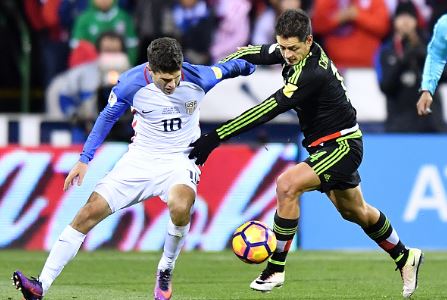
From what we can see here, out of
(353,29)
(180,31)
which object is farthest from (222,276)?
(353,29)

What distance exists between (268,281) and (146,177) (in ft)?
4.01

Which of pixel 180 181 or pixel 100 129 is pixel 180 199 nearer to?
pixel 180 181

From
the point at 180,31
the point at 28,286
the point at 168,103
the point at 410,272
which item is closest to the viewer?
the point at 28,286

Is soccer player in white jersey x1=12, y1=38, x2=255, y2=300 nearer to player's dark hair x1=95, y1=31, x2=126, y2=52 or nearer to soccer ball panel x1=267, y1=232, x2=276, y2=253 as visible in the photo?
soccer ball panel x1=267, y1=232, x2=276, y2=253

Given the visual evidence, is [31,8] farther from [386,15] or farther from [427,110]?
[427,110]

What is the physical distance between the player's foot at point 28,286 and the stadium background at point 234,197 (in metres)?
4.80

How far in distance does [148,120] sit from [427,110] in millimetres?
2367

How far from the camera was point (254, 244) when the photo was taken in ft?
29.7

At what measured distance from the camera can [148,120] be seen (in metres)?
9.46

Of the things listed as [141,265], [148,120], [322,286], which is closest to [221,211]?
[141,265]

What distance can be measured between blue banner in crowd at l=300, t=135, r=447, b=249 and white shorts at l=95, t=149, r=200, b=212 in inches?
180

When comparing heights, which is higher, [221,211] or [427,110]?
[427,110]

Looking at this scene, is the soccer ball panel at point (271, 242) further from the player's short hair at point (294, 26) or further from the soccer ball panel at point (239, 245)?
the player's short hair at point (294, 26)

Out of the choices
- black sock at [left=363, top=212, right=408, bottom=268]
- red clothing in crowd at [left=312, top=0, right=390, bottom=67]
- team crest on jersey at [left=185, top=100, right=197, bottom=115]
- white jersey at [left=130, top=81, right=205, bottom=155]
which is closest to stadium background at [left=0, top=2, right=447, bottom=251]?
red clothing in crowd at [left=312, top=0, right=390, bottom=67]
